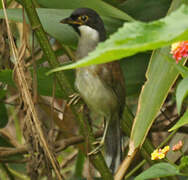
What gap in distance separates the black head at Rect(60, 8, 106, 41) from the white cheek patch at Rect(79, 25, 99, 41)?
0.02 m

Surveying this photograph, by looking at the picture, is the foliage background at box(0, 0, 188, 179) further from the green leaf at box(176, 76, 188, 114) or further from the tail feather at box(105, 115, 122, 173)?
the tail feather at box(105, 115, 122, 173)

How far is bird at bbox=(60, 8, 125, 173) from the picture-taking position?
A: 91.9 inches

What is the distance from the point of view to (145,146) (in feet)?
6.75

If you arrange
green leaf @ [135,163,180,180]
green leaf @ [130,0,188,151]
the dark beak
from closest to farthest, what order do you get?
green leaf @ [135,163,180,180]
green leaf @ [130,0,188,151]
the dark beak

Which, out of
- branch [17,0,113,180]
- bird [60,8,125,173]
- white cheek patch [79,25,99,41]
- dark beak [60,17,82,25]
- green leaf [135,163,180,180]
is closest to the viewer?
green leaf [135,163,180,180]

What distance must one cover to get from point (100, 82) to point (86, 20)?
35 cm

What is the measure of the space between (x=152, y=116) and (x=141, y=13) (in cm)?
102

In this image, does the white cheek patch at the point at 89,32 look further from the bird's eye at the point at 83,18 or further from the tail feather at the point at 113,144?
the tail feather at the point at 113,144

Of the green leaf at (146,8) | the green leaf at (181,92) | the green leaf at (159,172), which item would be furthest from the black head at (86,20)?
the green leaf at (181,92)

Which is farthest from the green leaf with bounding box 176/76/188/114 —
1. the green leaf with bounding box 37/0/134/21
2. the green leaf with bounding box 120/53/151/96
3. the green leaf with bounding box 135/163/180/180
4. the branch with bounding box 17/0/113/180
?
the green leaf with bounding box 120/53/151/96

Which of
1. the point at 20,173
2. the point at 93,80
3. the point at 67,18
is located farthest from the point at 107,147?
the point at 20,173

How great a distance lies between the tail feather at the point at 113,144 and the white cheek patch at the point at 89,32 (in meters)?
0.46

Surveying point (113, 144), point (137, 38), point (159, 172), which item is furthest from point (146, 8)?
point (137, 38)

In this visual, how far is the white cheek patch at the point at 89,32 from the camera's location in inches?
96.0
